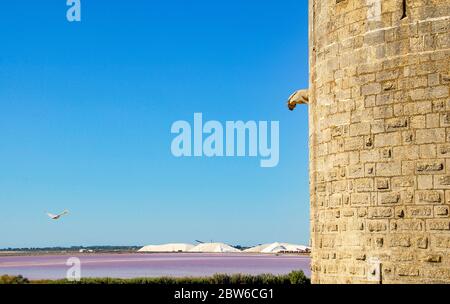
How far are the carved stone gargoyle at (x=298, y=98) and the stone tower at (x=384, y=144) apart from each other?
129cm

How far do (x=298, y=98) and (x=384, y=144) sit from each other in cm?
279

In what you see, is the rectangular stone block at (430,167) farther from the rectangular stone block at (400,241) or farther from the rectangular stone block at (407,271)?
the rectangular stone block at (407,271)

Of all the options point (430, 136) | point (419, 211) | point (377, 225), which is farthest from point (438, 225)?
point (430, 136)

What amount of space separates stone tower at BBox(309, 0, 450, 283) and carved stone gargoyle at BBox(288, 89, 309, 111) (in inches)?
51.0

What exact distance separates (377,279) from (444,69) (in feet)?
9.07

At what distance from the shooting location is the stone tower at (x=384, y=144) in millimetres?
8562

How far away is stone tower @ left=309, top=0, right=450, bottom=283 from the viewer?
28.1 ft

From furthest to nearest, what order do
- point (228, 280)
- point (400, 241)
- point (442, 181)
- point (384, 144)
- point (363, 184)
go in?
point (228, 280)
point (363, 184)
point (384, 144)
point (400, 241)
point (442, 181)

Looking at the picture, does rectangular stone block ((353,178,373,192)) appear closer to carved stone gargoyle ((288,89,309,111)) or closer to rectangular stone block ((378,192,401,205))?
rectangular stone block ((378,192,401,205))

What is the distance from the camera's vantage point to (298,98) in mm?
11508

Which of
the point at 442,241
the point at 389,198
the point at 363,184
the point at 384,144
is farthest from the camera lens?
the point at 363,184

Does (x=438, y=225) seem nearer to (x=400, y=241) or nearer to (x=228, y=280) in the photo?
(x=400, y=241)

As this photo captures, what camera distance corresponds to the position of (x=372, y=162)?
9070 millimetres
